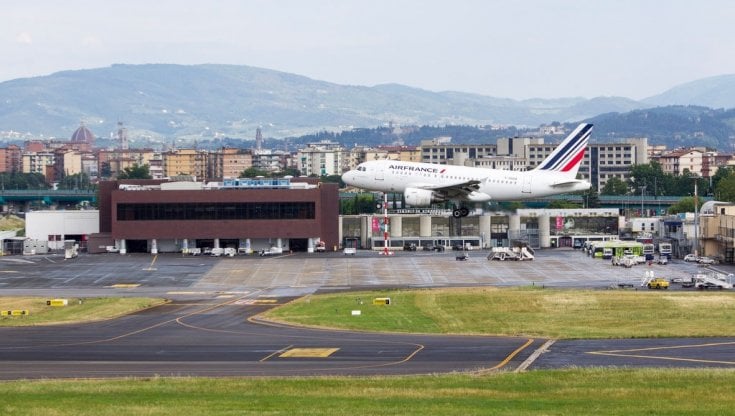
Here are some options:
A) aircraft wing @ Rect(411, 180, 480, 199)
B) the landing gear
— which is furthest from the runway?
the landing gear

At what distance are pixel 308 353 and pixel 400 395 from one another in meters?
16.2

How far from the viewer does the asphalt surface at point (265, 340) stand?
60.7 metres

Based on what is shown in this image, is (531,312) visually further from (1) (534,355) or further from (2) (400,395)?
(2) (400,395)

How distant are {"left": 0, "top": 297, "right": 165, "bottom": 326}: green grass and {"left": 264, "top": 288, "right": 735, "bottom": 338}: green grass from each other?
38.8 feet

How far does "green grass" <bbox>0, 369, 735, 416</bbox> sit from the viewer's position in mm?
46719

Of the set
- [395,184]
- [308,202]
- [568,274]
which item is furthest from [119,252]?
[568,274]

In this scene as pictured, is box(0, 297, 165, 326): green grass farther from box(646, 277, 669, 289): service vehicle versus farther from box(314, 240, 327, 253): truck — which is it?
box(314, 240, 327, 253): truck

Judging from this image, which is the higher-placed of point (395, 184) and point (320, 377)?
point (395, 184)

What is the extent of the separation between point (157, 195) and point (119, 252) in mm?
8562

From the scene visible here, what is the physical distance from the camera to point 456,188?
145500mm

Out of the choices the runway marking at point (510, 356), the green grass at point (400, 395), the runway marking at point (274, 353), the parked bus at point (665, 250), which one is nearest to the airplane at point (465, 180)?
the parked bus at point (665, 250)

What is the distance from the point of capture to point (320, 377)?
185ft

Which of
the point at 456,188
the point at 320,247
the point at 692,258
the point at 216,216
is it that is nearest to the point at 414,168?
the point at 456,188

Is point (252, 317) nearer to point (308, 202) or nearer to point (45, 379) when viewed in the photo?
point (45, 379)
